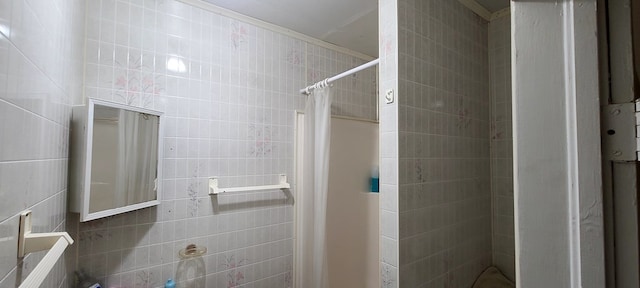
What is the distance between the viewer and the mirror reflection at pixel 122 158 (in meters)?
0.97

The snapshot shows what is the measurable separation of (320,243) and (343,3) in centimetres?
149

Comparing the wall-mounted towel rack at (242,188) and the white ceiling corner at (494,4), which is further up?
the white ceiling corner at (494,4)

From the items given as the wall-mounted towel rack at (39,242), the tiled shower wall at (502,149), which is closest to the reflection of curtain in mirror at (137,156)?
the wall-mounted towel rack at (39,242)

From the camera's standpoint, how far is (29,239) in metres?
0.50

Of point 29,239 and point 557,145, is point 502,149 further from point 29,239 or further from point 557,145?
point 29,239

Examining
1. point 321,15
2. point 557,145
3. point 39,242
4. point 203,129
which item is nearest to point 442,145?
point 557,145

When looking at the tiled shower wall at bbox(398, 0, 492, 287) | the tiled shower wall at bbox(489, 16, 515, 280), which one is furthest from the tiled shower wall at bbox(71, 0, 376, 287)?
the tiled shower wall at bbox(489, 16, 515, 280)

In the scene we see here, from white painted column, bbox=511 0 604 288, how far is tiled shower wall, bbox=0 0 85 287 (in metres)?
0.85

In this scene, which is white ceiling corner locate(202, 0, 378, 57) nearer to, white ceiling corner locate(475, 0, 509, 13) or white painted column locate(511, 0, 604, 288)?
white ceiling corner locate(475, 0, 509, 13)

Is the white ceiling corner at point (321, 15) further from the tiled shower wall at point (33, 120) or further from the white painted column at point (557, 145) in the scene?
the white painted column at point (557, 145)

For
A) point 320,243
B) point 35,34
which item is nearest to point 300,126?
point 320,243

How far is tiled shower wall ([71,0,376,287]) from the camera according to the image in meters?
1.19

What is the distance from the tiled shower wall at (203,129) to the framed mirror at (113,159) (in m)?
0.12

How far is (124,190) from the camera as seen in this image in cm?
109
